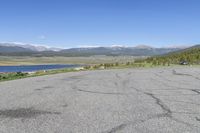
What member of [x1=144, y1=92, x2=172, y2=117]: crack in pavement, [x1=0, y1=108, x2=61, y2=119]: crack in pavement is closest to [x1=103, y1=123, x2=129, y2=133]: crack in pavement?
[x1=144, y1=92, x2=172, y2=117]: crack in pavement

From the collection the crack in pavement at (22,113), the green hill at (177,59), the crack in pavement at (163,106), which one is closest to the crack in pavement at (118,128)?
the crack in pavement at (163,106)

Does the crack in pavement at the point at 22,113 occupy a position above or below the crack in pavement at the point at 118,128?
below

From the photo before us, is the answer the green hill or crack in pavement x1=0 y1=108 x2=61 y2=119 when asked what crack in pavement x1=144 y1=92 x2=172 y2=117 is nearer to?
crack in pavement x1=0 y1=108 x2=61 y2=119

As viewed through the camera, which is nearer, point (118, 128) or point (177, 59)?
point (118, 128)

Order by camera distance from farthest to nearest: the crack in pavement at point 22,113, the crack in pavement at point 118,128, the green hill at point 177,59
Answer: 1. the green hill at point 177,59
2. the crack in pavement at point 22,113
3. the crack in pavement at point 118,128

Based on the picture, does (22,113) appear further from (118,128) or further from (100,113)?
(118,128)

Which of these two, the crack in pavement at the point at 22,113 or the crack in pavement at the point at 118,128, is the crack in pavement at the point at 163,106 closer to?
the crack in pavement at the point at 118,128

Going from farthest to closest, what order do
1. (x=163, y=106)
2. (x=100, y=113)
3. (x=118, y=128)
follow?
(x=163, y=106) < (x=100, y=113) < (x=118, y=128)

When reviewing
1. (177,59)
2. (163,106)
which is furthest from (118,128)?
(177,59)

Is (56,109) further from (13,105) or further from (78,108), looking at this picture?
(13,105)

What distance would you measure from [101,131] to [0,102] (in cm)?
508

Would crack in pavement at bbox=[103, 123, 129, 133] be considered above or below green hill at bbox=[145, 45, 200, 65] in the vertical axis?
above

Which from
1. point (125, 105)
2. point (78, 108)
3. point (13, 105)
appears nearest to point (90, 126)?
point (78, 108)

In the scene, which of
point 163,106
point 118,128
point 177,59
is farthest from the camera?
point 177,59
